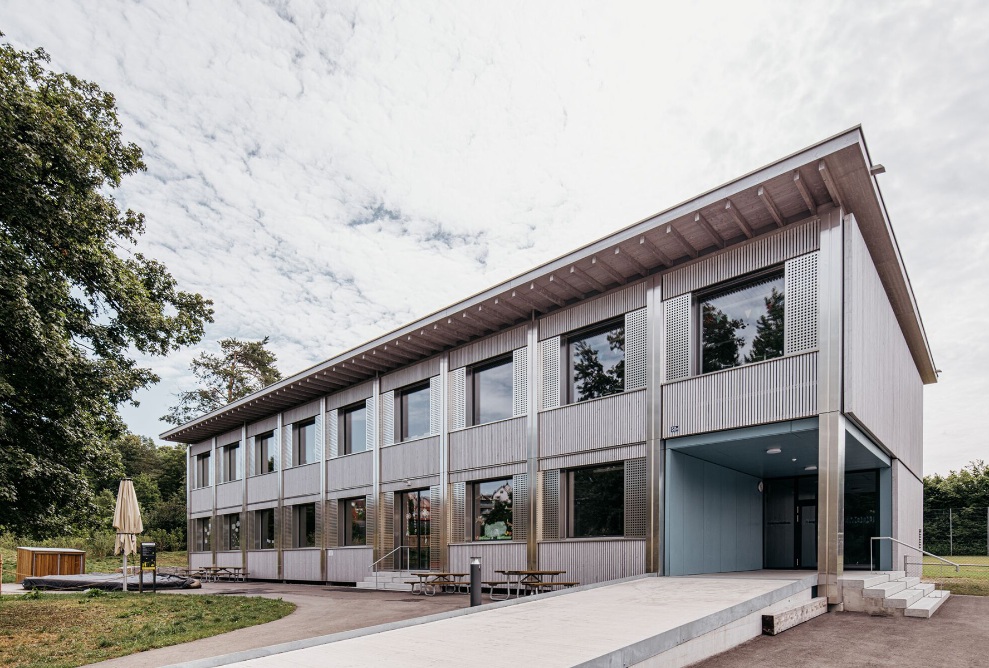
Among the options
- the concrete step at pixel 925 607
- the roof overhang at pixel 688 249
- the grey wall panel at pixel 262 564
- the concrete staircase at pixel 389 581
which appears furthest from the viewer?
the grey wall panel at pixel 262 564

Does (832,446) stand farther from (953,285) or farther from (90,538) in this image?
(90,538)

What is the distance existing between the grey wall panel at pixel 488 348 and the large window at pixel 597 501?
336 centimetres

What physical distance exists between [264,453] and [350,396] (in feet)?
23.6

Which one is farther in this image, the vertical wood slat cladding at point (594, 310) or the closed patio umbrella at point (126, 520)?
the closed patio umbrella at point (126, 520)

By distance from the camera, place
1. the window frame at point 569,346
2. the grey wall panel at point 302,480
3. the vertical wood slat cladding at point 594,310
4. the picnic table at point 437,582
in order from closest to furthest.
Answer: the vertical wood slat cladding at point 594,310 → the window frame at point 569,346 → the picnic table at point 437,582 → the grey wall panel at point 302,480

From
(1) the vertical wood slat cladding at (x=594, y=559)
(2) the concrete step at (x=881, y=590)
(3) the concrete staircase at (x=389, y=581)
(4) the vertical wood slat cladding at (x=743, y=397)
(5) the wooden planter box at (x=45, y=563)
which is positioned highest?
(4) the vertical wood slat cladding at (x=743, y=397)

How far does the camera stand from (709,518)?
14562 millimetres

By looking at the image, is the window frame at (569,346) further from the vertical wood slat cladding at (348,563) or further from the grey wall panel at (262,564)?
the grey wall panel at (262,564)

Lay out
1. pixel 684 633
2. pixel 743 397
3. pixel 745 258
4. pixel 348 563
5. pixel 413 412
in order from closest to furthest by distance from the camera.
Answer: pixel 684 633 → pixel 743 397 → pixel 745 258 → pixel 413 412 → pixel 348 563

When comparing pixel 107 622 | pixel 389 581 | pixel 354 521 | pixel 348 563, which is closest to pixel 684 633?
pixel 107 622

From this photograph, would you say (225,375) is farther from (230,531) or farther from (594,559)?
(594,559)

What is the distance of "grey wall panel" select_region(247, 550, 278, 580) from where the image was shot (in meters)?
25.0

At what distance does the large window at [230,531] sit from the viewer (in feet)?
93.3

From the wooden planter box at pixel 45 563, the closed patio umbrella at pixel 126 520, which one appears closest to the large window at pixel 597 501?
the closed patio umbrella at pixel 126 520
